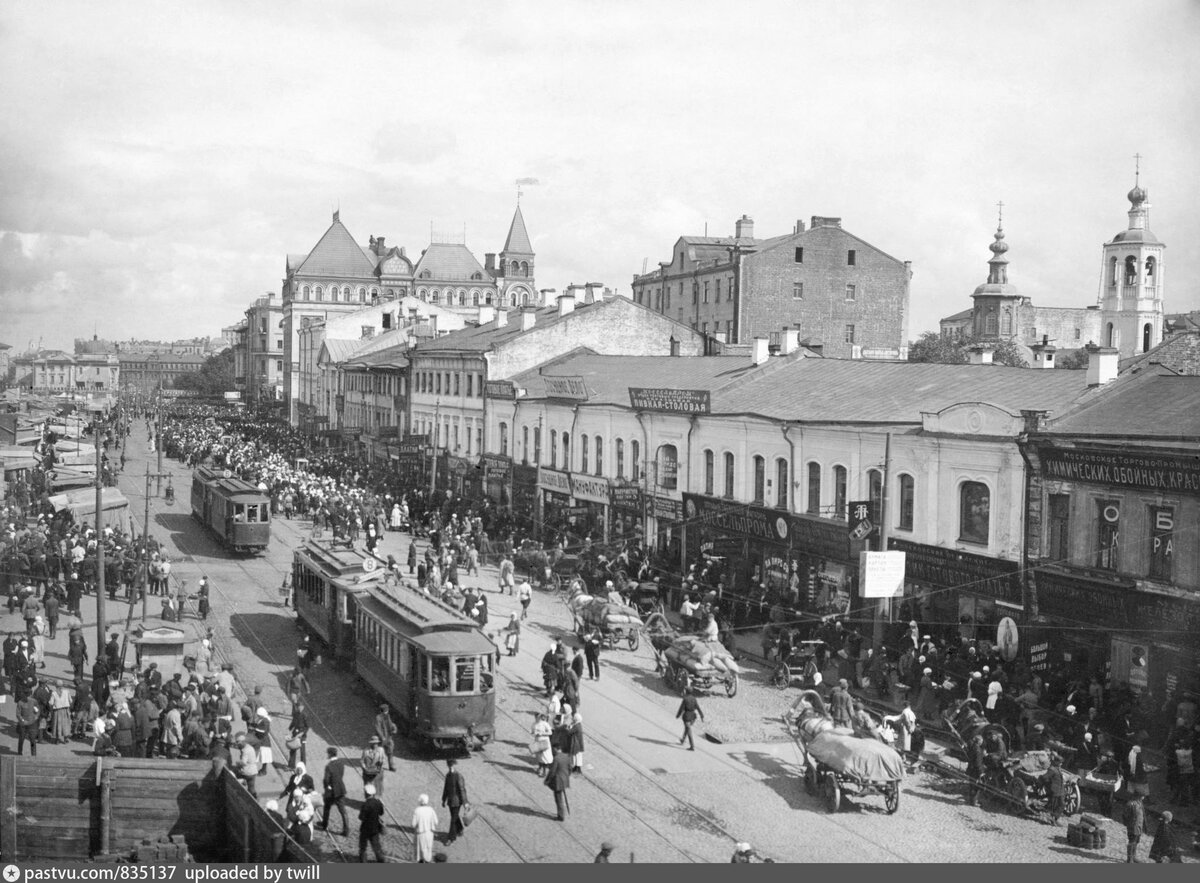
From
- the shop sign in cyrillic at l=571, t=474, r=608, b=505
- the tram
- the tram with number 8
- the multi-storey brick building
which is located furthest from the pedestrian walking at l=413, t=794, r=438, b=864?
the multi-storey brick building

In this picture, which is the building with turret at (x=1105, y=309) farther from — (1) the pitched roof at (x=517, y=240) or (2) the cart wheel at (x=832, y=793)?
(1) the pitched roof at (x=517, y=240)

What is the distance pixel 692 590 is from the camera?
31969mm

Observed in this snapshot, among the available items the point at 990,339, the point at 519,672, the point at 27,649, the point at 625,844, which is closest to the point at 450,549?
the point at 519,672

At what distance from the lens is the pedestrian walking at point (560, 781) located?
57.1ft

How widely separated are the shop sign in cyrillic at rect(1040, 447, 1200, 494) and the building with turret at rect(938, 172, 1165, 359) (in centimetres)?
355

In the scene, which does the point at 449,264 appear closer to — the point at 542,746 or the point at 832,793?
the point at 542,746

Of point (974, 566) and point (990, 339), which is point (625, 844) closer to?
point (974, 566)

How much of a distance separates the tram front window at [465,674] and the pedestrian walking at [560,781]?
111 inches

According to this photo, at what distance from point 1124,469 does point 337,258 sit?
4916 inches

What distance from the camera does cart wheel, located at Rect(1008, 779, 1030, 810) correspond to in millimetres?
18125

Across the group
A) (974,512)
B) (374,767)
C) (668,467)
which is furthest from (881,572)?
(668,467)

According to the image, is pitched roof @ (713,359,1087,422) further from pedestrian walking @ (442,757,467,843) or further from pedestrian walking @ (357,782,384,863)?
pedestrian walking @ (357,782,384,863)

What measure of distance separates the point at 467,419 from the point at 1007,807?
39.4m

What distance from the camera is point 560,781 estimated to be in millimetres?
17516
